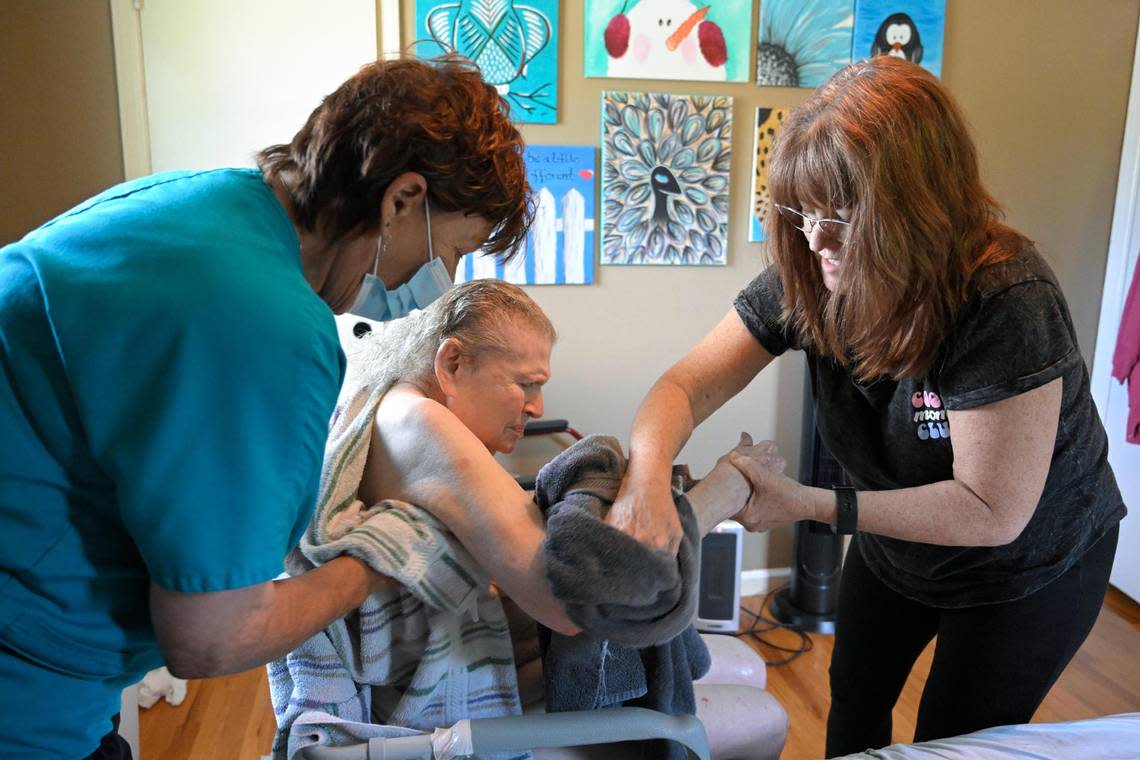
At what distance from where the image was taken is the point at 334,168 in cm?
85

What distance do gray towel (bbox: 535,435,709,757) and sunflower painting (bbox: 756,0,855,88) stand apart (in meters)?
2.07

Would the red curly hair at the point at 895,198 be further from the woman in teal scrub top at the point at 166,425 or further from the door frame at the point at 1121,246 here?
the door frame at the point at 1121,246

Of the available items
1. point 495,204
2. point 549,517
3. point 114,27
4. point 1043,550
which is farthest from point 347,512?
point 114,27

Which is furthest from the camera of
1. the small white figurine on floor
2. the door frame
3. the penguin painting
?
the door frame

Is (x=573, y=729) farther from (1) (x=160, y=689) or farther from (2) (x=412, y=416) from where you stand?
(1) (x=160, y=689)

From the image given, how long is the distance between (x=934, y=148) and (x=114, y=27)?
7.63ft

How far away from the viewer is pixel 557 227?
2721 millimetres

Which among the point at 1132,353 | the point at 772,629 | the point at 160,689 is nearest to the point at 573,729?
the point at 160,689

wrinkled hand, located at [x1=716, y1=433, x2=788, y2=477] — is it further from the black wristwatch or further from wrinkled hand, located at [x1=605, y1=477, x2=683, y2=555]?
Answer: wrinkled hand, located at [x1=605, y1=477, x2=683, y2=555]

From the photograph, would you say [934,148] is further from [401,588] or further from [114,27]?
[114,27]

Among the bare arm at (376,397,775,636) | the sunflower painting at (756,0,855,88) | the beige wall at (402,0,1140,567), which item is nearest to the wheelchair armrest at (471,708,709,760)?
the bare arm at (376,397,775,636)

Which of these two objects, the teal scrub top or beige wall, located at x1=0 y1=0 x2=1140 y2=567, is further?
beige wall, located at x1=0 y1=0 x2=1140 y2=567

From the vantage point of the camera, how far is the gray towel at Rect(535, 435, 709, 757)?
35.0 inches

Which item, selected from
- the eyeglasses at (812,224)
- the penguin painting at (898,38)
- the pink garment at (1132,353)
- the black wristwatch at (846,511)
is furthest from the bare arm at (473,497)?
the pink garment at (1132,353)
